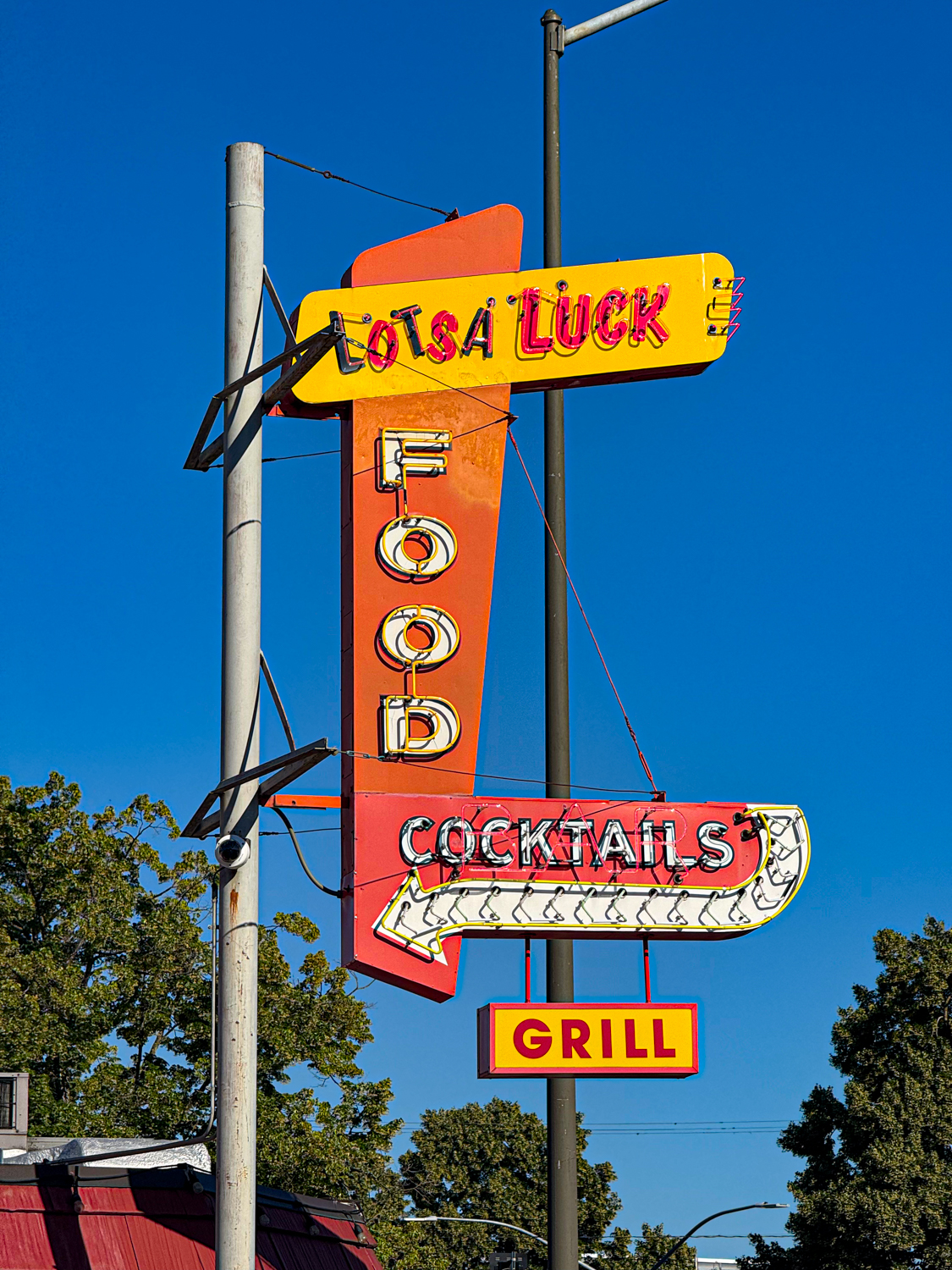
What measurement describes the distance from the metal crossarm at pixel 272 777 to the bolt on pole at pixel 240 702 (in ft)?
0.34

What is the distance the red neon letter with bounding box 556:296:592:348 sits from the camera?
15391mm

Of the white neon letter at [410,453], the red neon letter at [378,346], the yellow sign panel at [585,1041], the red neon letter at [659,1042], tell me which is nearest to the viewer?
the yellow sign panel at [585,1041]

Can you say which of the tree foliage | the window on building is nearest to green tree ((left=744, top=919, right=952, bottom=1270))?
the tree foliage

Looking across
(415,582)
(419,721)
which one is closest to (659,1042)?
(419,721)

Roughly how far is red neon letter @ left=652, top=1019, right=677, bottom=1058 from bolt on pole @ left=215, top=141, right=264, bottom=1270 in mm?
3730

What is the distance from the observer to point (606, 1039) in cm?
1294

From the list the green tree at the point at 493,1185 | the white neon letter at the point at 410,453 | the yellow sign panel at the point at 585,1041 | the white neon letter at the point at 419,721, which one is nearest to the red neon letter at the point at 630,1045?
the yellow sign panel at the point at 585,1041

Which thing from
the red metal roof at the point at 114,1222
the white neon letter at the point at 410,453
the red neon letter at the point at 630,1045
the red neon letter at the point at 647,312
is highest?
the red neon letter at the point at 647,312

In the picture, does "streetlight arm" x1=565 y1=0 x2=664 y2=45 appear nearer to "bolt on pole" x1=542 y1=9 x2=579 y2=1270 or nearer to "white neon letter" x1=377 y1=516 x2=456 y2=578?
"bolt on pole" x1=542 y1=9 x2=579 y2=1270

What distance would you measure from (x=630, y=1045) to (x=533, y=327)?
6.57 meters

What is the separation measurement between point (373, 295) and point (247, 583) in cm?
568

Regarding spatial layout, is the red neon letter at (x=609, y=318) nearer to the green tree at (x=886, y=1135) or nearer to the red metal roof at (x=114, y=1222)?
the red metal roof at (x=114, y=1222)

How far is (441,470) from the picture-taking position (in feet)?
50.0

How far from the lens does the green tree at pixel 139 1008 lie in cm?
3394
